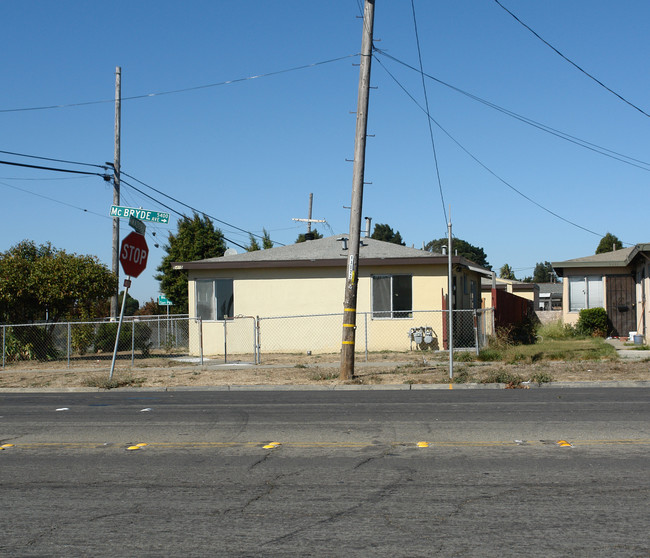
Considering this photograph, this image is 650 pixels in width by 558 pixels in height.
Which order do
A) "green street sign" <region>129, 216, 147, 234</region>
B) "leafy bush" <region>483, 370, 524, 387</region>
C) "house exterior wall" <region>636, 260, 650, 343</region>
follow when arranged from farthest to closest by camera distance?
"house exterior wall" <region>636, 260, 650, 343</region>, "green street sign" <region>129, 216, 147, 234</region>, "leafy bush" <region>483, 370, 524, 387</region>

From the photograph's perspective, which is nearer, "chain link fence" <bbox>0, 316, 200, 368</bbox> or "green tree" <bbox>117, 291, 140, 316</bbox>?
"chain link fence" <bbox>0, 316, 200, 368</bbox>

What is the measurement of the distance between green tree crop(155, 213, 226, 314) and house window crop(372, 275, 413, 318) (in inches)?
927

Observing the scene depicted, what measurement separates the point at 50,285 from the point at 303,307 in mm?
8286

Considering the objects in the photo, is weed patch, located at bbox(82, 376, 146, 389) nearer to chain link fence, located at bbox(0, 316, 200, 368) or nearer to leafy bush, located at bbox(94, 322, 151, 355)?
chain link fence, located at bbox(0, 316, 200, 368)

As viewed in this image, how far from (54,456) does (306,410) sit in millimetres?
4389

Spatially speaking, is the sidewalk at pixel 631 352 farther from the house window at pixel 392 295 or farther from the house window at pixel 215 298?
the house window at pixel 215 298

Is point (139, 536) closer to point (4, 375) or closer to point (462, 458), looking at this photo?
point (462, 458)

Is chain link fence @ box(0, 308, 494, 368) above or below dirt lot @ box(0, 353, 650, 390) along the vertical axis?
above

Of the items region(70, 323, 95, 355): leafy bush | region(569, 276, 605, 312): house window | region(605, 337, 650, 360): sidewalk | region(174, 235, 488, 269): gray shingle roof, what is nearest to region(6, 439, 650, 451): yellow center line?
region(605, 337, 650, 360): sidewalk

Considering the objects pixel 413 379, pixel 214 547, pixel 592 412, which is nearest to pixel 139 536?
pixel 214 547

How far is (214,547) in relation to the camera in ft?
15.4

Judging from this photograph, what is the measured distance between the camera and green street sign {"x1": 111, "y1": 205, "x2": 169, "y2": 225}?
16.5m

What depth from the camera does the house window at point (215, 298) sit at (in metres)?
24.7

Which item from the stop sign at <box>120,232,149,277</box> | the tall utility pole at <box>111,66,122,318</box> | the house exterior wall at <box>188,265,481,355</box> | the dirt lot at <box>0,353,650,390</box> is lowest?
the dirt lot at <box>0,353,650,390</box>
